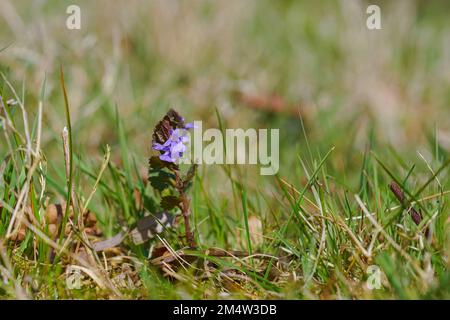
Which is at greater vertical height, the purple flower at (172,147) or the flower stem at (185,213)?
the purple flower at (172,147)

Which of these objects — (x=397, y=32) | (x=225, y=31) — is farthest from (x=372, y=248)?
(x=397, y=32)

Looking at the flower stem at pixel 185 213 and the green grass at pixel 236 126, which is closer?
the green grass at pixel 236 126

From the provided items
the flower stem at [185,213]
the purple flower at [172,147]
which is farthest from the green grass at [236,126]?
the purple flower at [172,147]

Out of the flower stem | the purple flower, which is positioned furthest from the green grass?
the purple flower

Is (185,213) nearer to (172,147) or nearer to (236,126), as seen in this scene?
(172,147)

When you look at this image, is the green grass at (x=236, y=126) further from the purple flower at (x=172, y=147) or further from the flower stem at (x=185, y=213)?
the purple flower at (x=172, y=147)
